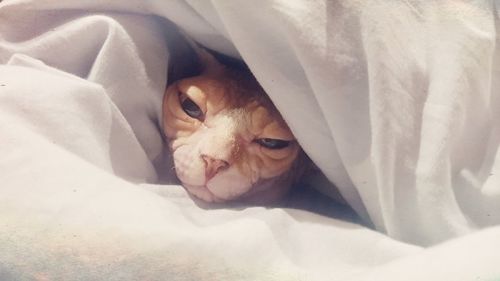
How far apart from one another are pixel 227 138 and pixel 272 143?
2.1 inches

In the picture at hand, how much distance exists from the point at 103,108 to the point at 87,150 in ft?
0.15

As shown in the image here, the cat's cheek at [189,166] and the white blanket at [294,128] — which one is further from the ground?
the white blanket at [294,128]

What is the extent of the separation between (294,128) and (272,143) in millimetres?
41

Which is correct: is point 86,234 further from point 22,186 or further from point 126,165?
point 126,165

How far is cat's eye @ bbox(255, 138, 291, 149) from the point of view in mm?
607

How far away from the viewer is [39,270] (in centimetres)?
42

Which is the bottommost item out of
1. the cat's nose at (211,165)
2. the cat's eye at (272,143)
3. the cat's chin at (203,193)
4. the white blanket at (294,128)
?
the cat's chin at (203,193)

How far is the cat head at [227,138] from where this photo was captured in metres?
0.57

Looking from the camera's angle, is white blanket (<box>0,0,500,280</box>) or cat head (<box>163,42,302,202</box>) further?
cat head (<box>163,42,302,202</box>)

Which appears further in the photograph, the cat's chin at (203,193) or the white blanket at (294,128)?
the cat's chin at (203,193)

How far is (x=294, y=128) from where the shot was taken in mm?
577

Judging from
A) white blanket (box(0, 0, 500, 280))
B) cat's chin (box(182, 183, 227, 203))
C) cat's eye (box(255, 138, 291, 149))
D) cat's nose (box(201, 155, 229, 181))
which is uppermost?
white blanket (box(0, 0, 500, 280))

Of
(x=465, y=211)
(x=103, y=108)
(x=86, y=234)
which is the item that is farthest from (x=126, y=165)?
(x=465, y=211)

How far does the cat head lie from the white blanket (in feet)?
0.09
